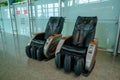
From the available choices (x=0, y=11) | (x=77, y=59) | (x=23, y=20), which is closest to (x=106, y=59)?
(x=77, y=59)

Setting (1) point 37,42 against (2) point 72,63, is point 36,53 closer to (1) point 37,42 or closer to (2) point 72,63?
(1) point 37,42

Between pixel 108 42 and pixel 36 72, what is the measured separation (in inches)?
89.9

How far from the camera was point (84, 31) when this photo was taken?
233 cm

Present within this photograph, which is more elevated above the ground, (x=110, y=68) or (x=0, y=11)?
(x=0, y=11)

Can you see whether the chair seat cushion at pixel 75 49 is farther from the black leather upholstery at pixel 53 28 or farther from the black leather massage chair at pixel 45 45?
the black leather upholstery at pixel 53 28

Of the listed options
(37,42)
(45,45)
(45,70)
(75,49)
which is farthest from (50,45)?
(75,49)

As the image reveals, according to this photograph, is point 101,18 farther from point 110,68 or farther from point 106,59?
point 110,68

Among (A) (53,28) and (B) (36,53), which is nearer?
(B) (36,53)

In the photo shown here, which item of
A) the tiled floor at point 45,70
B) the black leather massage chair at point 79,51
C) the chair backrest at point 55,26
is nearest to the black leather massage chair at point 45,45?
the chair backrest at point 55,26

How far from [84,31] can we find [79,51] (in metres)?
0.63

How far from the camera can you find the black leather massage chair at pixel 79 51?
1.82 m

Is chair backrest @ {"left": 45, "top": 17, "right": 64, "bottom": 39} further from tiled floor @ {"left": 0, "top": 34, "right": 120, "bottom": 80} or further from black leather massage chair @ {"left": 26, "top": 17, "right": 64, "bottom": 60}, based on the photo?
tiled floor @ {"left": 0, "top": 34, "right": 120, "bottom": 80}

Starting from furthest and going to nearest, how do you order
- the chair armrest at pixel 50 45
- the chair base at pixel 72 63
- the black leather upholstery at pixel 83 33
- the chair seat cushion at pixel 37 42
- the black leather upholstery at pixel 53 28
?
1. the black leather upholstery at pixel 53 28
2. the chair seat cushion at pixel 37 42
3. the chair armrest at pixel 50 45
4. the black leather upholstery at pixel 83 33
5. the chair base at pixel 72 63

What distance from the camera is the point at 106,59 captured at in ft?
8.54
